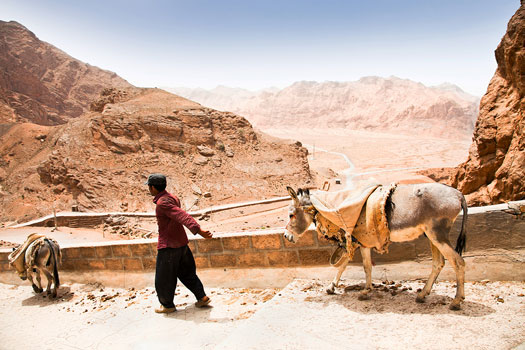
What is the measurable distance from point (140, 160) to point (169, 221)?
21.4 metres

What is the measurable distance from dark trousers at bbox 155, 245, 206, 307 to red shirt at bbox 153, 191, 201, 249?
0.34 ft

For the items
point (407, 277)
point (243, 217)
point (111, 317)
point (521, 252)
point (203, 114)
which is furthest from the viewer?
point (203, 114)

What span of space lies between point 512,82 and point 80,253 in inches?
366

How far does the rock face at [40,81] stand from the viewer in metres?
50.3

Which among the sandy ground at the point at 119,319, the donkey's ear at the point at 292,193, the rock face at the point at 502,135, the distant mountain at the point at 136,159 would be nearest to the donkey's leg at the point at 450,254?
the donkey's ear at the point at 292,193

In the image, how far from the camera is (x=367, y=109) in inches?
3947

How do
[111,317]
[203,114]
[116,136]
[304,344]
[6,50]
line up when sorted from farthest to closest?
1. [6,50]
2. [203,114]
3. [116,136]
4. [111,317]
5. [304,344]

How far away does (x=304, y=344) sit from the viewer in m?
2.89

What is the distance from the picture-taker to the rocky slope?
21391 mm

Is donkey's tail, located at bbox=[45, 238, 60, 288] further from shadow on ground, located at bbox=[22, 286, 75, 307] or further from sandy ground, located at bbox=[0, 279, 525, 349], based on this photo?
sandy ground, located at bbox=[0, 279, 525, 349]

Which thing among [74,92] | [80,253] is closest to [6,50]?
[74,92]

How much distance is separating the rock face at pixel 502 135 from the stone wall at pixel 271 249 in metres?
1.75

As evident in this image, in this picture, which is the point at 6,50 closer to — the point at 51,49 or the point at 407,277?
the point at 51,49

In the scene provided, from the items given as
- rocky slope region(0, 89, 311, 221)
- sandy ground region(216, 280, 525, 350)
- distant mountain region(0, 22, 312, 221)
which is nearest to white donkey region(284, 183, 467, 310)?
sandy ground region(216, 280, 525, 350)
